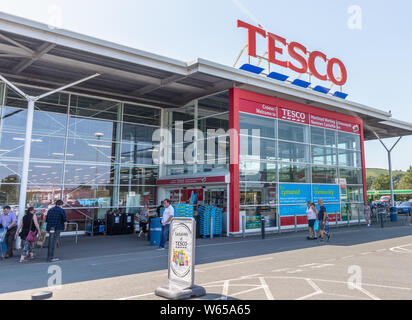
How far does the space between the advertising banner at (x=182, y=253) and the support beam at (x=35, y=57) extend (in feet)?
31.7

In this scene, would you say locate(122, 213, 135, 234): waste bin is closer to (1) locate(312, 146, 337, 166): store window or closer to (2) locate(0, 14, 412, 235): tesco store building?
(2) locate(0, 14, 412, 235): tesco store building

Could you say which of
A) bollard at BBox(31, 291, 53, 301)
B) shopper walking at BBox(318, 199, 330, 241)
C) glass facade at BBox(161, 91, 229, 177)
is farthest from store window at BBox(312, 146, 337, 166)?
bollard at BBox(31, 291, 53, 301)

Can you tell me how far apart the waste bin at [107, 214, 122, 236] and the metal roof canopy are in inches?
268

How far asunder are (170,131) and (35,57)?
904cm

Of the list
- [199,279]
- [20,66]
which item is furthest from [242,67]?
[199,279]

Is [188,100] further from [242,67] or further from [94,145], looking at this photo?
Answer: [94,145]

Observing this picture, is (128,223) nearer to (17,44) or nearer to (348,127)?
(17,44)

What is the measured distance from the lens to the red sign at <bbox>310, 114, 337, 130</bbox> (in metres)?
21.3

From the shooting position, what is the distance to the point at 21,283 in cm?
727

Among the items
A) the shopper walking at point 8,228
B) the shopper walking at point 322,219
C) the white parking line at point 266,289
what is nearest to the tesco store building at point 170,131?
the shopper walking at point 322,219

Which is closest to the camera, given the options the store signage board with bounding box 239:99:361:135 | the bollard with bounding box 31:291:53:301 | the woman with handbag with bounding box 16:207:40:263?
the bollard with bounding box 31:291:53:301

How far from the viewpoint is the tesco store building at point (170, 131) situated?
51.3 ft

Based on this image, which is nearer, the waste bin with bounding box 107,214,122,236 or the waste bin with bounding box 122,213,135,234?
the waste bin with bounding box 107,214,122,236

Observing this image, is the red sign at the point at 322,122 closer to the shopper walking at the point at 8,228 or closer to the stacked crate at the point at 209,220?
the stacked crate at the point at 209,220
